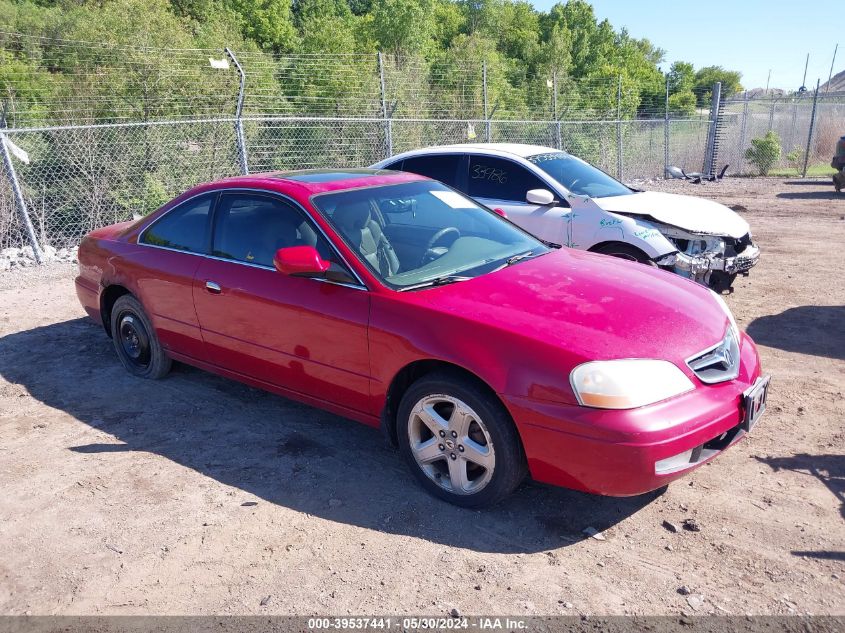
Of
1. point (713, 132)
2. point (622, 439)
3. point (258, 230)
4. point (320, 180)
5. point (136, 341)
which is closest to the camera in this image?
point (622, 439)

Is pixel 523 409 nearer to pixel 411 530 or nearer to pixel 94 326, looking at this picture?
pixel 411 530

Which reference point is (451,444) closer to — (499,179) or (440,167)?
(499,179)

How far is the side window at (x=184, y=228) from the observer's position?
4.50 metres

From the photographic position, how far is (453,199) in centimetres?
456

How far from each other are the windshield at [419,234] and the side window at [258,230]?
6.4 inches

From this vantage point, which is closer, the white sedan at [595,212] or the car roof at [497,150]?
the white sedan at [595,212]

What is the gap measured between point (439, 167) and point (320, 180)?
129 inches

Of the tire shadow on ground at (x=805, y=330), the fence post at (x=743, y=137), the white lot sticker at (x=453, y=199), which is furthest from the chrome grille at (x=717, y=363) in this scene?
the fence post at (x=743, y=137)

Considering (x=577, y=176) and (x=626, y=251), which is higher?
(x=577, y=176)

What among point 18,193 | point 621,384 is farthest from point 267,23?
point 621,384

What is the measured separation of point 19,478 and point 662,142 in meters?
21.7

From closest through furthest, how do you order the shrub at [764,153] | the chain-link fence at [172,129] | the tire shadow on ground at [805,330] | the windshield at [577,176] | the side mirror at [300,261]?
the side mirror at [300,261] < the tire shadow on ground at [805,330] < the windshield at [577,176] < the chain-link fence at [172,129] < the shrub at [764,153]

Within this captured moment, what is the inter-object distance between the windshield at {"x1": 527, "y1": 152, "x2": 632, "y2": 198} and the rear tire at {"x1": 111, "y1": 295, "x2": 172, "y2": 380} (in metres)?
4.25

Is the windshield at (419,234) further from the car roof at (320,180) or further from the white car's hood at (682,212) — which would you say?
the white car's hood at (682,212)
